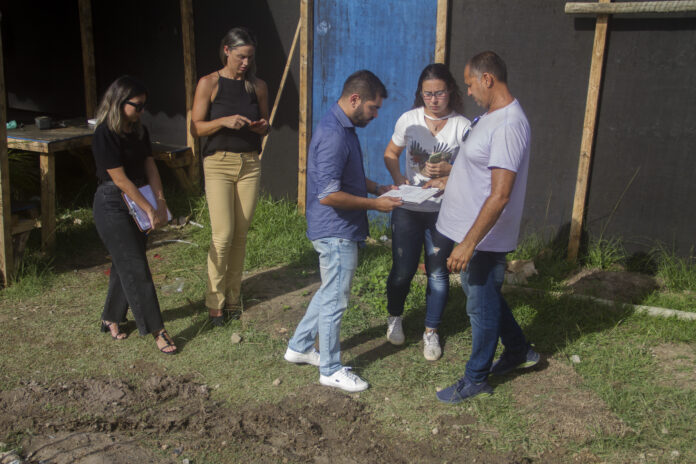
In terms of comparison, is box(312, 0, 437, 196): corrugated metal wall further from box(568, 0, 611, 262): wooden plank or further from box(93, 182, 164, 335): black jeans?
box(93, 182, 164, 335): black jeans

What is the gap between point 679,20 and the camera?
543 centimetres

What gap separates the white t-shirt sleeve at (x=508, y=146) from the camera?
11.0ft

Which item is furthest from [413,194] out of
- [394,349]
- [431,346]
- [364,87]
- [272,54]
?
[272,54]

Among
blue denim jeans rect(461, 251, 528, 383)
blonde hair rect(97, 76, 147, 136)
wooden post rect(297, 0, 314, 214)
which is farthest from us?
wooden post rect(297, 0, 314, 214)

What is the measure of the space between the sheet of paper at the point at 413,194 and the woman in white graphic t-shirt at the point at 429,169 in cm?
25

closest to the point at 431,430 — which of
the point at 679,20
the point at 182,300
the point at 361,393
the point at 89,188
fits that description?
the point at 361,393

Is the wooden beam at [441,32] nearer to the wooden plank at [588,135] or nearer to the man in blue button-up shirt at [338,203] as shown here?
the wooden plank at [588,135]

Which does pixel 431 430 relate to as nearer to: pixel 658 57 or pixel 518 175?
pixel 518 175

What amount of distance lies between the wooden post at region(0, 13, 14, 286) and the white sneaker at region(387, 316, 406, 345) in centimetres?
334

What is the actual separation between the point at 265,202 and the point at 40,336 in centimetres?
305

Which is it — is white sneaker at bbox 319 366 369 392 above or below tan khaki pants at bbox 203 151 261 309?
below

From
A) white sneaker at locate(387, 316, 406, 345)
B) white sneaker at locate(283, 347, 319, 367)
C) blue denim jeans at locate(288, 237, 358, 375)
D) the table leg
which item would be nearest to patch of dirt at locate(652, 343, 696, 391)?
white sneaker at locate(387, 316, 406, 345)

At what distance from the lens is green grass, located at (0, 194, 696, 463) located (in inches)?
149

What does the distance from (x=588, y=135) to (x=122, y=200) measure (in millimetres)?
4052
